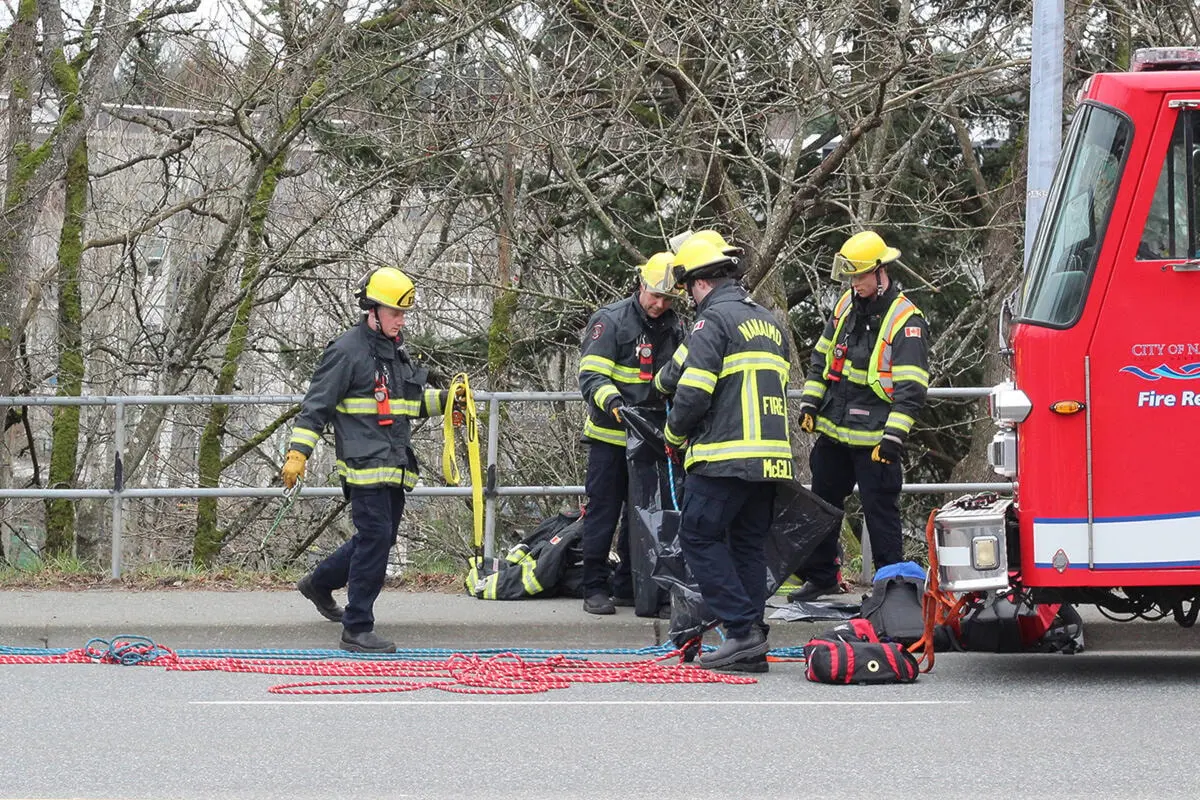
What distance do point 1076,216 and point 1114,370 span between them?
0.71m

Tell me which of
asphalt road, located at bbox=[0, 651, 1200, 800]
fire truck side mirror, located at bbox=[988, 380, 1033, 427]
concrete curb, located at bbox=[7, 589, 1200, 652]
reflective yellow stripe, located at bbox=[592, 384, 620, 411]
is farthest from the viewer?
reflective yellow stripe, located at bbox=[592, 384, 620, 411]

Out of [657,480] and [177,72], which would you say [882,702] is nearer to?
[657,480]

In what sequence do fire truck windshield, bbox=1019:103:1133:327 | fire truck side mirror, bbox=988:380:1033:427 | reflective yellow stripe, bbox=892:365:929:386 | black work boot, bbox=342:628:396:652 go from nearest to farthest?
fire truck windshield, bbox=1019:103:1133:327, fire truck side mirror, bbox=988:380:1033:427, black work boot, bbox=342:628:396:652, reflective yellow stripe, bbox=892:365:929:386

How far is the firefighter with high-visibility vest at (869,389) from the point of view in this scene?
8.09 meters

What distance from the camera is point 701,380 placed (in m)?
7.18

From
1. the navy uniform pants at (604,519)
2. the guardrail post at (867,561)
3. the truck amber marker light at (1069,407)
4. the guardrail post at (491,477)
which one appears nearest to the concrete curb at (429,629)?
the navy uniform pants at (604,519)

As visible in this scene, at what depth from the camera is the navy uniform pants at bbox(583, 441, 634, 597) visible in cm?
858

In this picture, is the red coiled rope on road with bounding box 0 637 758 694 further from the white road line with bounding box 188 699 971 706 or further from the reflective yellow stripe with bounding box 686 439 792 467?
the reflective yellow stripe with bounding box 686 439 792 467

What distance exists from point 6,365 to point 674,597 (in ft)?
21.9

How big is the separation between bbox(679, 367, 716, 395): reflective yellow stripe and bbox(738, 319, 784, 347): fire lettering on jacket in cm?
26

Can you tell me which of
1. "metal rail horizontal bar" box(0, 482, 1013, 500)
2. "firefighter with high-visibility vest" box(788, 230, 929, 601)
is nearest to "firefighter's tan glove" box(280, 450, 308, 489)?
"metal rail horizontal bar" box(0, 482, 1013, 500)

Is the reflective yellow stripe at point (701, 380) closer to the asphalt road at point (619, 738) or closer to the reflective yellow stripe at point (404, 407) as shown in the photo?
the asphalt road at point (619, 738)

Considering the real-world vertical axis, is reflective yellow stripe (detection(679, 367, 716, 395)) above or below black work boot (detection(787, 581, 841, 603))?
above

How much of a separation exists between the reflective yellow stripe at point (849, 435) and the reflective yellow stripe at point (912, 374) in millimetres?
347
